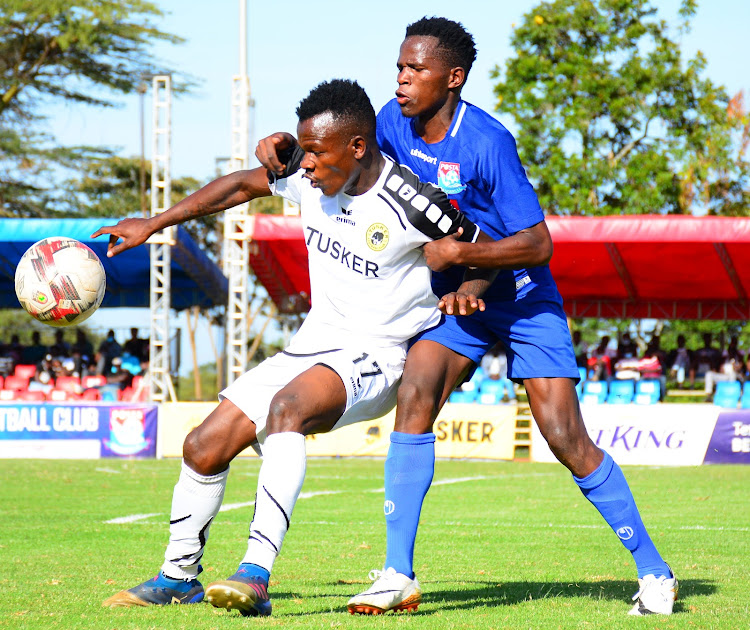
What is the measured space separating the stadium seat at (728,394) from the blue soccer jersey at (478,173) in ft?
55.6

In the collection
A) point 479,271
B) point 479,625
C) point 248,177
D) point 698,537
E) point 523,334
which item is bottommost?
point 698,537

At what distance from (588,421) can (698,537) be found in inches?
361

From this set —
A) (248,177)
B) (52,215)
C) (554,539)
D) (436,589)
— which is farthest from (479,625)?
(52,215)

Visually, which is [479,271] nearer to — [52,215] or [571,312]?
[571,312]

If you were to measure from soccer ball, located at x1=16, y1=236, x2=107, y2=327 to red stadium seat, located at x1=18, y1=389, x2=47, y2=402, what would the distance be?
17.8 metres

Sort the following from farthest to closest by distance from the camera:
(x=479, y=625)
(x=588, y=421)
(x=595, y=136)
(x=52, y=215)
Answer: (x=52, y=215)
(x=595, y=136)
(x=588, y=421)
(x=479, y=625)

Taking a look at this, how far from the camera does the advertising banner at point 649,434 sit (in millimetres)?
16641

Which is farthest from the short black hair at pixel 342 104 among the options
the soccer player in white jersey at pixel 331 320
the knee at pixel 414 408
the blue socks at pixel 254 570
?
the blue socks at pixel 254 570

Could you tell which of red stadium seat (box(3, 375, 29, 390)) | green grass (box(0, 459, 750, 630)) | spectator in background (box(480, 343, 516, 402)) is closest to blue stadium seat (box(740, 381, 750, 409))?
spectator in background (box(480, 343, 516, 402))

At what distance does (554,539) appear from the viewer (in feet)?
24.6

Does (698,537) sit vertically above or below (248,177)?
below

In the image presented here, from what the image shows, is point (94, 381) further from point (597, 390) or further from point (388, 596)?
point (388, 596)

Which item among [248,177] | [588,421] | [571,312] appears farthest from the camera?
[571,312]

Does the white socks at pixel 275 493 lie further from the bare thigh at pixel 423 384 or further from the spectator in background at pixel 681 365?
the spectator in background at pixel 681 365
